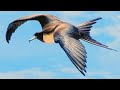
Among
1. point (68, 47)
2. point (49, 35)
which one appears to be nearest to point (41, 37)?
point (49, 35)

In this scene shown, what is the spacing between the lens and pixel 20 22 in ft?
10.8

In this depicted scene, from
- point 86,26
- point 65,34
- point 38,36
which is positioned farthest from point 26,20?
point 65,34

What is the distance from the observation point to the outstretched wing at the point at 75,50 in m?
2.34

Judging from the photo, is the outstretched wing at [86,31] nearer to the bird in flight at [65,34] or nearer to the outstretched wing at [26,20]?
the bird in flight at [65,34]

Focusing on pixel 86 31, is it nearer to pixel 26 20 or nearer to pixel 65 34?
pixel 65 34

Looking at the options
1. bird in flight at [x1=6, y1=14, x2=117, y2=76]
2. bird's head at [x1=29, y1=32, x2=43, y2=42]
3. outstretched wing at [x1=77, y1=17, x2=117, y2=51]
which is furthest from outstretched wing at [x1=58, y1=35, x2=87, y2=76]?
bird's head at [x1=29, y1=32, x2=43, y2=42]

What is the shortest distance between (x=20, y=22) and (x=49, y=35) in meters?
0.38

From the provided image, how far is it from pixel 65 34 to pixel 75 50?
0.73ft

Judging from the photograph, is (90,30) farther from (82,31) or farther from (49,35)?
(49,35)

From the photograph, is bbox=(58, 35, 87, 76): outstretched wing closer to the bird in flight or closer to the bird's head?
the bird in flight

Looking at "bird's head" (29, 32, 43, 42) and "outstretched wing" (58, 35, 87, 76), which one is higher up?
"outstretched wing" (58, 35, 87, 76)

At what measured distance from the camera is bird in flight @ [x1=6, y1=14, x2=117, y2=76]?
242 cm

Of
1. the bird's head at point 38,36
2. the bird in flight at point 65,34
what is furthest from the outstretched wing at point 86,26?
the bird's head at point 38,36

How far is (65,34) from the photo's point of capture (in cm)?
266
